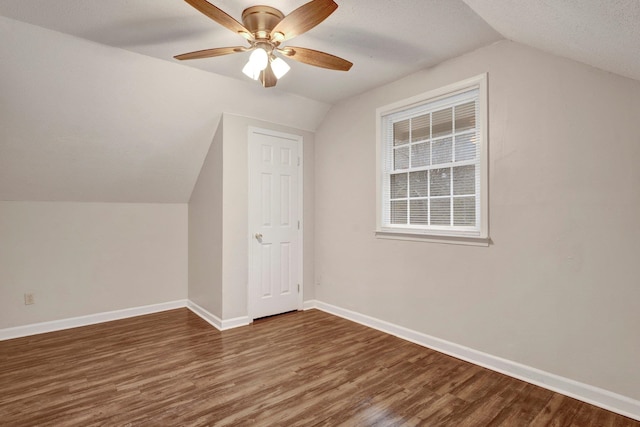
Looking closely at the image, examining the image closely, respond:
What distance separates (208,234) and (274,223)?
0.78m

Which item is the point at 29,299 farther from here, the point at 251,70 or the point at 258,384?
the point at 251,70

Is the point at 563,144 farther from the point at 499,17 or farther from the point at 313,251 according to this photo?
the point at 313,251

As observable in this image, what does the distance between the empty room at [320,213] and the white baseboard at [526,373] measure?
13 millimetres

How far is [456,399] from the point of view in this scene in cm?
218

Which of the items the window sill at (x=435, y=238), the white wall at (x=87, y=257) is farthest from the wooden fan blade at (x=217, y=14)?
the white wall at (x=87, y=257)

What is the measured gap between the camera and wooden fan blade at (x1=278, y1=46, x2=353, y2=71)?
2.16m

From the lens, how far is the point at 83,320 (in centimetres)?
367

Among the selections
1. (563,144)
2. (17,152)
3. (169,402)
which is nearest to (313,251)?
(169,402)

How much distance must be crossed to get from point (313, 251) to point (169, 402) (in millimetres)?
2427

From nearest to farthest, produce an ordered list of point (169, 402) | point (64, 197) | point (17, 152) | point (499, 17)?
point (499, 17) < point (169, 402) < point (17, 152) < point (64, 197)

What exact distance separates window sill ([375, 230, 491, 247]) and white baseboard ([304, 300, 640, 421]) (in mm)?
876

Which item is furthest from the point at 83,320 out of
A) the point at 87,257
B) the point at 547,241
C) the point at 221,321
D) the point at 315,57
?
the point at 547,241

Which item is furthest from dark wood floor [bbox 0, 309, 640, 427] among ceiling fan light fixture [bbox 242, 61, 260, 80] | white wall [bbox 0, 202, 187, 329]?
ceiling fan light fixture [bbox 242, 61, 260, 80]

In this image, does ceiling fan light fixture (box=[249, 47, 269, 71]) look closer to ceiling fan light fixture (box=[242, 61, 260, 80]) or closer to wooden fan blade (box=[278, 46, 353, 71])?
ceiling fan light fixture (box=[242, 61, 260, 80])
